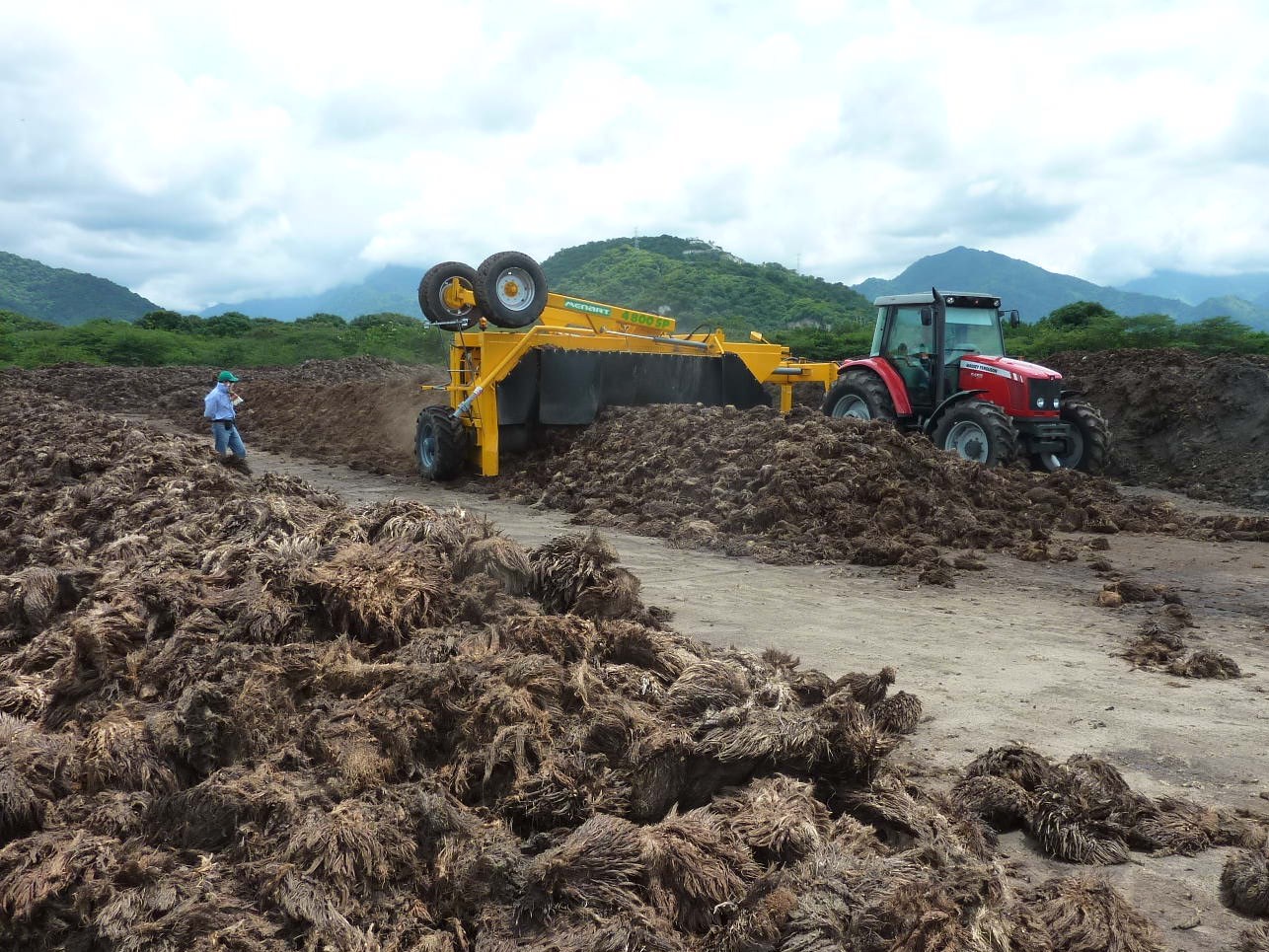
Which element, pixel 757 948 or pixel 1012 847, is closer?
pixel 757 948

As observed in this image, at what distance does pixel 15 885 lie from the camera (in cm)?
263

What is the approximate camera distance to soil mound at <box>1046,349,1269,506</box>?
45.8 ft

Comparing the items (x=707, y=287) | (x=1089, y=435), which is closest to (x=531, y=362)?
(x=1089, y=435)

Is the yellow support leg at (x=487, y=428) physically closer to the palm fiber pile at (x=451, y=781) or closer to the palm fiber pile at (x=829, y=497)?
the palm fiber pile at (x=829, y=497)

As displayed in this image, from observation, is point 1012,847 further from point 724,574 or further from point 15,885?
point 724,574

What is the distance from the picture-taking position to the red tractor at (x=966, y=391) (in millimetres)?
11727

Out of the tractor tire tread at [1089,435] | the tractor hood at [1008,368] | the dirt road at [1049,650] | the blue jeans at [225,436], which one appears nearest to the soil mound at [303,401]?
the blue jeans at [225,436]

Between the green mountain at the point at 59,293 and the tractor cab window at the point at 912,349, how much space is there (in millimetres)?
95354

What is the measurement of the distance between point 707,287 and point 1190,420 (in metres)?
43.2

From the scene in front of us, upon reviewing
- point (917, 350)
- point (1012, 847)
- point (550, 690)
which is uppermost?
point (917, 350)

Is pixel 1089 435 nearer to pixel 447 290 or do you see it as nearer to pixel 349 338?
pixel 447 290

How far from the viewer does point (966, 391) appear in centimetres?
1217

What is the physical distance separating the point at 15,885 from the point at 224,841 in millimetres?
530

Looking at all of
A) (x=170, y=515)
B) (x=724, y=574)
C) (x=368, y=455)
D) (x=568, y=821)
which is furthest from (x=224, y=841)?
(x=368, y=455)
